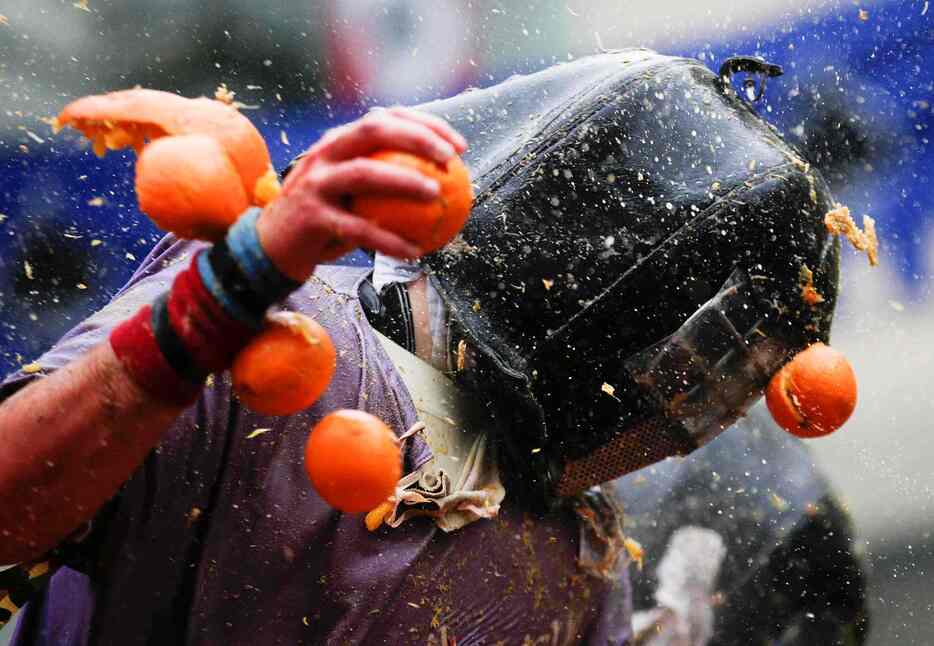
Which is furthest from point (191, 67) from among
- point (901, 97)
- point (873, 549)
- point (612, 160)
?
point (873, 549)

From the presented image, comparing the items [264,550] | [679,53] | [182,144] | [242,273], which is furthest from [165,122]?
[679,53]

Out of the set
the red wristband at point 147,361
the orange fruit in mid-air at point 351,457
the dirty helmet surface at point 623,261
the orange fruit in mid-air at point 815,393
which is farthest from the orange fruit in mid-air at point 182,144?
the orange fruit in mid-air at point 815,393

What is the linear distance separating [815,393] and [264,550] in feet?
4.34

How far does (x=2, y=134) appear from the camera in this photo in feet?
11.1

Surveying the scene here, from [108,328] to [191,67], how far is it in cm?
252

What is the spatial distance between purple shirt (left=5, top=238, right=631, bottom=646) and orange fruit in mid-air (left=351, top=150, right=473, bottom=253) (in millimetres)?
706

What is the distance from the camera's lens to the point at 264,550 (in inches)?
69.2

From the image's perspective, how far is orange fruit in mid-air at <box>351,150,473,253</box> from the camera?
110 cm

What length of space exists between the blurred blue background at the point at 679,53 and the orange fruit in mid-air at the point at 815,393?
1983 millimetres

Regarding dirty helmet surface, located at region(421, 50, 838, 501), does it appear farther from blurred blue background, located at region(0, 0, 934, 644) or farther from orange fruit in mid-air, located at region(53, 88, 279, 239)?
blurred blue background, located at region(0, 0, 934, 644)

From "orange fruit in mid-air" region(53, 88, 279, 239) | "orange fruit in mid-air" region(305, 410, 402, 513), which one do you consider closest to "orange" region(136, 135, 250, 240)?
"orange fruit in mid-air" region(53, 88, 279, 239)

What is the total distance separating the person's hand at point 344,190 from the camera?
42.4 inches

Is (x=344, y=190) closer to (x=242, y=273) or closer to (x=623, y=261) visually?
(x=242, y=273)

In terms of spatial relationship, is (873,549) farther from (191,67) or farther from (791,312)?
(191,67)
